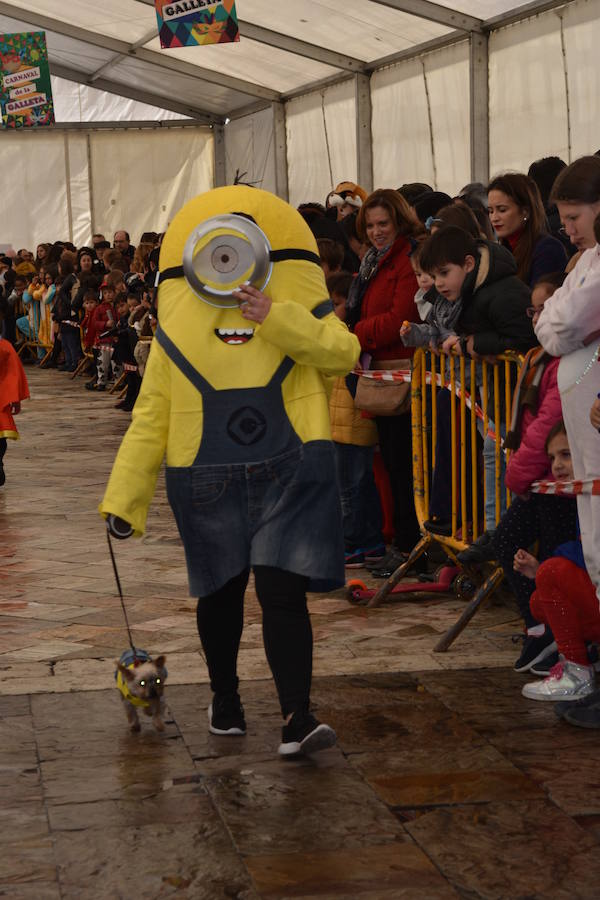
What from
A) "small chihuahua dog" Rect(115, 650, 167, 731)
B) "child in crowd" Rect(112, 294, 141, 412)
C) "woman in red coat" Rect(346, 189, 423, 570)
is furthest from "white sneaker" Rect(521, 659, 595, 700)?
"child in crowd" Rect(112, 294, 141, 412)

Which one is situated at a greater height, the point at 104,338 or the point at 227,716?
the point at 104,338

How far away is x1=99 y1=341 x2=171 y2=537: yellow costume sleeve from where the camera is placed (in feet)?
13.8

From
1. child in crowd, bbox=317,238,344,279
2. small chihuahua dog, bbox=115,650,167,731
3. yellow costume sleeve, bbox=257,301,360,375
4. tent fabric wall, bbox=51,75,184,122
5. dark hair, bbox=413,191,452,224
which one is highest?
tent fabric wall, bbox=51,75,184,122

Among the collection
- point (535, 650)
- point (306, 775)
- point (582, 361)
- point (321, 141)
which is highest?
point (321, 141)

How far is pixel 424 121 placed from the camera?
18875 mm

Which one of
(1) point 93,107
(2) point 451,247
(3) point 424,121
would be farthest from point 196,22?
(1) point 93,107

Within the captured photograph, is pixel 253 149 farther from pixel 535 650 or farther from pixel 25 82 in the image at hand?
pixel 535 650

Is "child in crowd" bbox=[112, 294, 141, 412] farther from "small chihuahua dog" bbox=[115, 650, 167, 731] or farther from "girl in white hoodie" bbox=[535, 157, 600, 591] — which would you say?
"girl in white hoodie" bbox=[535, 157, 600, 591]

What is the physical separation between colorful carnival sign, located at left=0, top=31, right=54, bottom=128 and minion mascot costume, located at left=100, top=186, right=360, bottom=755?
19616 millimetres

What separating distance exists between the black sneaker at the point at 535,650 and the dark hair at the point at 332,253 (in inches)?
127

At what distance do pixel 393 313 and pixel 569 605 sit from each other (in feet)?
8.17

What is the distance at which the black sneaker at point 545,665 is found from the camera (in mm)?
5012

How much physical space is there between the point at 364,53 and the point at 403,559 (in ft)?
47.8

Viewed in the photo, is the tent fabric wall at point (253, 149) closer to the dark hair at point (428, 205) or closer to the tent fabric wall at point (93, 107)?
the tent fabric wall at point (93, 107)
